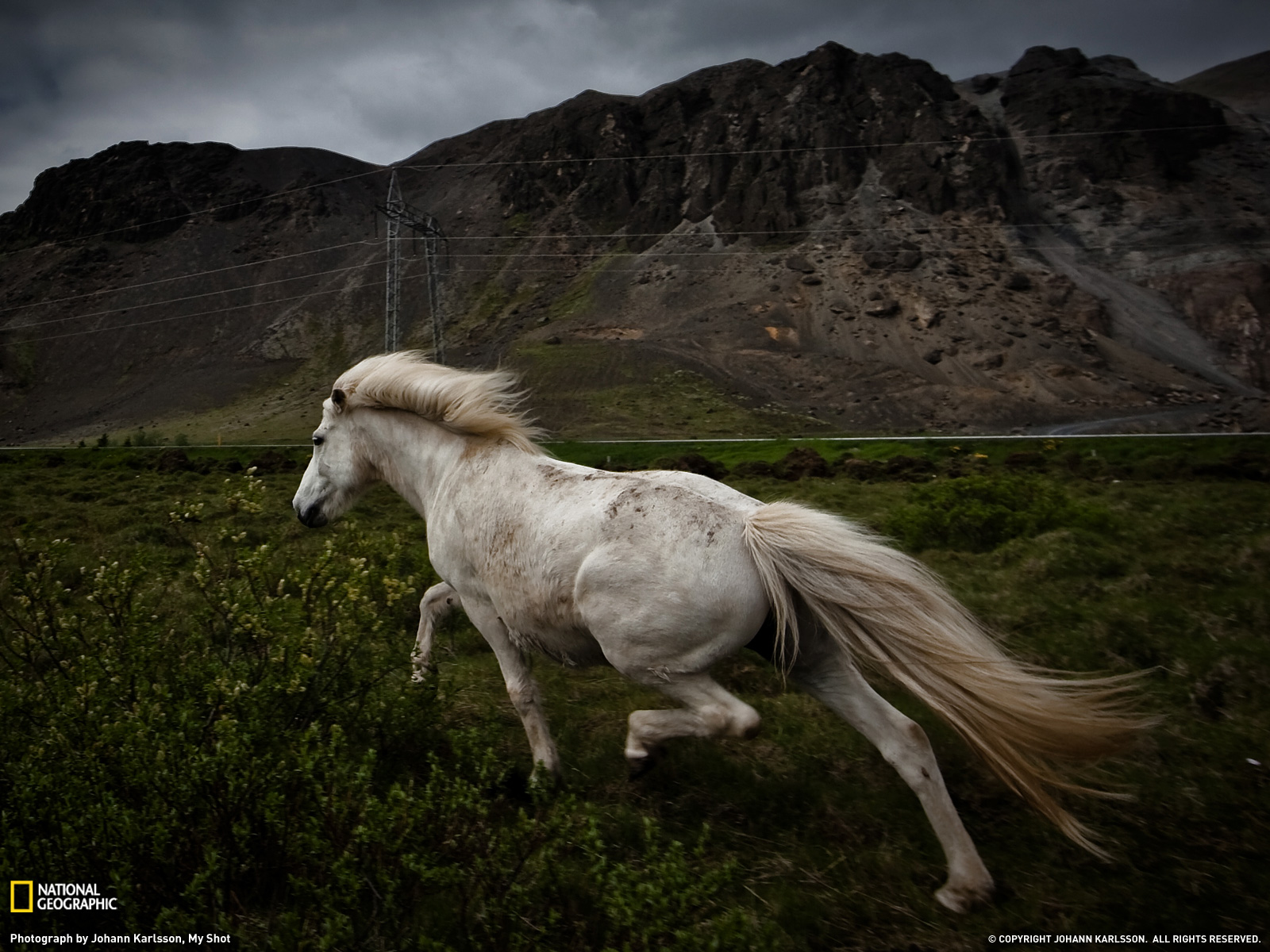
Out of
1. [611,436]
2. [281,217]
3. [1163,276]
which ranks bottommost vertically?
[611,436]

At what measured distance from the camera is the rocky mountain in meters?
49.7

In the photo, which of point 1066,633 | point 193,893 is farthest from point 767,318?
point 193,893

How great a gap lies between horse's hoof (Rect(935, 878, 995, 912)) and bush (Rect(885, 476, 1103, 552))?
734 centimetres

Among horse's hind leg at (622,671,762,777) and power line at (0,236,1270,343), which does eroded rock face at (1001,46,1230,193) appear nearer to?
power line at (0,236,1270,343)

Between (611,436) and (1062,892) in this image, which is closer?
(1062,892)

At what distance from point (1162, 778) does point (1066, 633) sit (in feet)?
7.38

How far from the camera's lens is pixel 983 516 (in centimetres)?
1055

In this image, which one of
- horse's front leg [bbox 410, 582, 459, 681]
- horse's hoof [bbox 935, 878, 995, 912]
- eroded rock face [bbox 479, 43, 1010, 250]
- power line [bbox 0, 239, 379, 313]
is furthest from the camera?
power line [bbox 0, 239, 379, 313]

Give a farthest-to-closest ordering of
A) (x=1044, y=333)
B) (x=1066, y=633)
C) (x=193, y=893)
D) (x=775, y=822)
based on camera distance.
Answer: (x=1044, y=333) < (x=1066, y=633) < (x=775, y=822) < (x=193, y=893)

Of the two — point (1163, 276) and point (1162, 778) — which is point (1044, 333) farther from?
point (1162, 778)

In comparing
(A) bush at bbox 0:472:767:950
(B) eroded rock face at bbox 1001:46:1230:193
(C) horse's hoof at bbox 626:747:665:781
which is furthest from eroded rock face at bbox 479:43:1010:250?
(A) bush at bbox 0:472:767:950

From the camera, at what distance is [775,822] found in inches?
156

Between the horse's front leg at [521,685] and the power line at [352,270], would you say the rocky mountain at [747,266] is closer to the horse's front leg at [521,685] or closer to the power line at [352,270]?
the power line at [352,270]

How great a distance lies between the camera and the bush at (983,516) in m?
10.4
